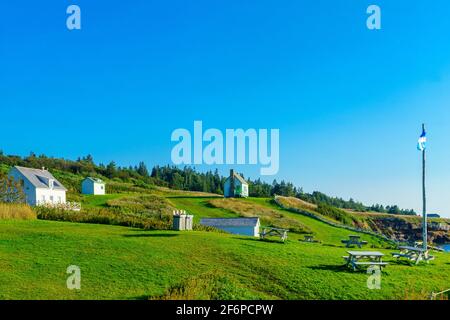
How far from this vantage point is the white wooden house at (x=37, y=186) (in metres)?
55.1

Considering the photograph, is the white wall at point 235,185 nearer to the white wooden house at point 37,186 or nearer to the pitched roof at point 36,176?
the white wooden house at point 37,186

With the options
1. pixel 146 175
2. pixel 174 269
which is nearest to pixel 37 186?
Result: pixel 174 269

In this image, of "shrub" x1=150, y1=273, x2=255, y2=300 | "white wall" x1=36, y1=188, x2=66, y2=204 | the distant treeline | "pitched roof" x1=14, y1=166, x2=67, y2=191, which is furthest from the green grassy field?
the distant treeline

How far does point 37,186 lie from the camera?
55.6 meters

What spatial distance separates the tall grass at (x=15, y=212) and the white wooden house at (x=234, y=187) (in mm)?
54577

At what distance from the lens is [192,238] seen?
79.8 feet

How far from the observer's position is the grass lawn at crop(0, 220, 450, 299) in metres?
14.9

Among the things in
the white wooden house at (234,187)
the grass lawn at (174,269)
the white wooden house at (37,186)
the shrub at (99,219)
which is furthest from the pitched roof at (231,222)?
the white wooden house at (234,187)

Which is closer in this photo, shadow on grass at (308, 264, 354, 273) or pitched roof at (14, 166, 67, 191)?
shadow on grass at (308, 264, 354, 273)

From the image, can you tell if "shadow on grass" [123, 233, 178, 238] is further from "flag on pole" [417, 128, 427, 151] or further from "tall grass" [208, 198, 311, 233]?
"tall grass" [208, 198, 311, 233]

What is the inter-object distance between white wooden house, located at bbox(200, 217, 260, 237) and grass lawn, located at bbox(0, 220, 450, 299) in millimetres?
13388

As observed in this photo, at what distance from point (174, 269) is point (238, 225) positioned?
21.1 meters

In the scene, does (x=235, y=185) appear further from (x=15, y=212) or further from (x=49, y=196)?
(x=15, y=212)
